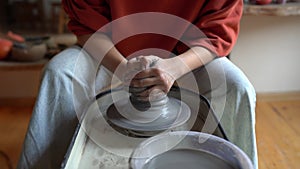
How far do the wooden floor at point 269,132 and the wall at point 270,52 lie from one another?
0.11 m

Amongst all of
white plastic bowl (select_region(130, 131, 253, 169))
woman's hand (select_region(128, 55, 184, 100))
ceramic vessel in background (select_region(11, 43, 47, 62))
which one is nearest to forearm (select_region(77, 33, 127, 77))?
woman's hand (select_region(128, 55, 184, 100))

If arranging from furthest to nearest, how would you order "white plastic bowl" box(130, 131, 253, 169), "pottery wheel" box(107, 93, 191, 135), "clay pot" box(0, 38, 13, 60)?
1. "clay pot" box(0, 38, 13, 60)
2. "pottery wheel" box(107, 93, 191, 135)
3. "white plastic bowl" box(130, 131, 253, 169)

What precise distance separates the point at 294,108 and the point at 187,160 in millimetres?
1420

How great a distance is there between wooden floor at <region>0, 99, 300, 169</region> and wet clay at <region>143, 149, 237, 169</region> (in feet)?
2.78

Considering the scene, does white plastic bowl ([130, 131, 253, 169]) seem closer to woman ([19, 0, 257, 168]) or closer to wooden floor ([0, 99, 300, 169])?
woman ([19, 0, 257, 168])

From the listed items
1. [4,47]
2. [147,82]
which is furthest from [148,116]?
[4,47]

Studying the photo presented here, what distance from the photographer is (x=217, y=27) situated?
1162mm

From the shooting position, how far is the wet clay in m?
0.76

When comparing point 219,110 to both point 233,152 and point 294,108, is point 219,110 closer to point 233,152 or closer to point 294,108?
point 233,152

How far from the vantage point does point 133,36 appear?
1.24 meters

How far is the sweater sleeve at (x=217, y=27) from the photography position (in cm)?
115

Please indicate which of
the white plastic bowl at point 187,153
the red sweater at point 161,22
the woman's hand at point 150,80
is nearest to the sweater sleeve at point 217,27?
the red sweater at point 161,22

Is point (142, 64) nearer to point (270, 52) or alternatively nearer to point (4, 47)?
point (270, 52)

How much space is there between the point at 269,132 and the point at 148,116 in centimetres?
103
